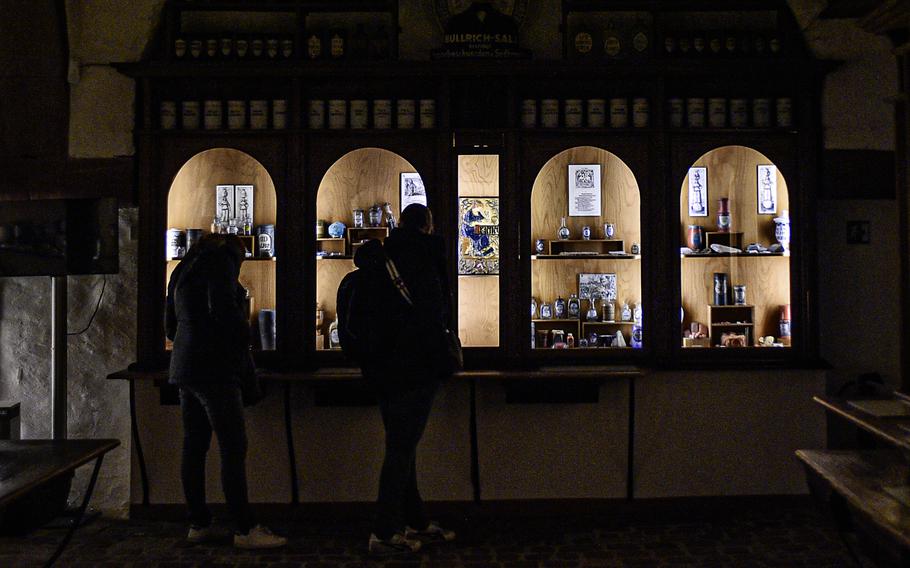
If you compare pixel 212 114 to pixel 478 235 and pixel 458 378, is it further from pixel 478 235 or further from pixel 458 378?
pixel 458 378

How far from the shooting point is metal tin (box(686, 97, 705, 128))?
5.29 m

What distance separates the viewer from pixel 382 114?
5.28m

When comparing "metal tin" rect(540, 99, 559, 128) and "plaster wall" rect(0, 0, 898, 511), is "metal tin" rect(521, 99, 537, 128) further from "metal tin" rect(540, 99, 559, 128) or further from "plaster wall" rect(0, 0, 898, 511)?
"plaster wall" rect(0, 0, 898, 511)

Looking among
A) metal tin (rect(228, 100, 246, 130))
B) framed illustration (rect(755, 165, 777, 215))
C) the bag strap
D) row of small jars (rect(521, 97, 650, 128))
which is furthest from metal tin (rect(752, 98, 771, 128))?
metal tin (rect(228, 100, 246, 130))

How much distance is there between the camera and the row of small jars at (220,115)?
526 cm

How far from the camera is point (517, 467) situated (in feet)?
17.2

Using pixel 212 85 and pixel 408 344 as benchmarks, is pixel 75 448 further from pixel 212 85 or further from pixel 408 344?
pixel 212 85

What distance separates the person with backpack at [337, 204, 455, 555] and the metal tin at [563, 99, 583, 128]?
1511 millimetres

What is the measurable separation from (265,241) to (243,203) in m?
0.33

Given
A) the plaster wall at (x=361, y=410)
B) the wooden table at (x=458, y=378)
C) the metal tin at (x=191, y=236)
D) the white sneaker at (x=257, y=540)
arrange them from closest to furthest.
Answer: the white sneaker at (x=257, y=540)
the wooden table at (x=458, y=378)
the plaster wall at (x=361, y=410)
the metal tin at (x=191, y=236)

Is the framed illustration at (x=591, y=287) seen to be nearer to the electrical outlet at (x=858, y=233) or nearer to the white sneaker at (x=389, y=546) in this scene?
the electrical outlet at (x=858, y=233)

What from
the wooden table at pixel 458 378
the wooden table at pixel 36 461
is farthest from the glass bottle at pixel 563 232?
the wooden table at pixel 36 461

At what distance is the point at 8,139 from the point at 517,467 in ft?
13.2

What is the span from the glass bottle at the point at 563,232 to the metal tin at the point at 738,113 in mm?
1319
